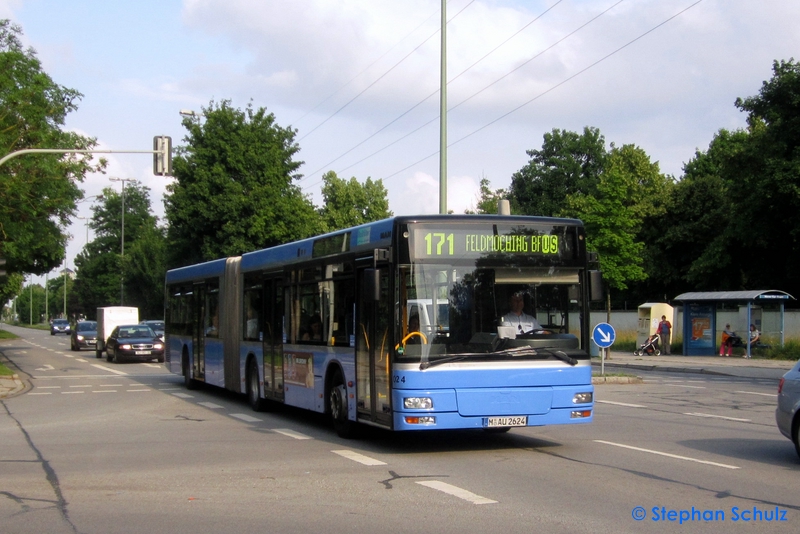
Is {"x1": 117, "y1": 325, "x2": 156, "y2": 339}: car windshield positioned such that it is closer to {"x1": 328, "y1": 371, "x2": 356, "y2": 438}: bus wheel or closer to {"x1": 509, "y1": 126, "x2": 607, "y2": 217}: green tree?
{"x1": 328, "y1": 371, "x2": 356, "y2": 438}: bus wheel

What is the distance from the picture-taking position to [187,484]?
9.39m

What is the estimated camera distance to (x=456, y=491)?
8.75 m

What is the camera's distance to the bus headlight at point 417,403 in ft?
35.2

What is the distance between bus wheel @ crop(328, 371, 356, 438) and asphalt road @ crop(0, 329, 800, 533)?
199mm

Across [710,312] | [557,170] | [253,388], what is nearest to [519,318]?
[253,388]

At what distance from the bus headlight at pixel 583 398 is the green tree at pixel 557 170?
2610 inches

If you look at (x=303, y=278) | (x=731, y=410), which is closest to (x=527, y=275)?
(x=303, y=278)

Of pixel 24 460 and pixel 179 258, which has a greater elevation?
pixel 179 258

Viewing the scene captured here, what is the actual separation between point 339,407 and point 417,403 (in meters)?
2.49

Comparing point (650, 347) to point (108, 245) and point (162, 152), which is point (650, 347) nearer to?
point (162, 152)

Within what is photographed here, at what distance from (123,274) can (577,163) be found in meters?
39.5

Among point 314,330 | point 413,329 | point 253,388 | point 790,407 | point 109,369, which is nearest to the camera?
point 790,407

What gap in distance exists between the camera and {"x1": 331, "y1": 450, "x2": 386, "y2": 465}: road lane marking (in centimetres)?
1071

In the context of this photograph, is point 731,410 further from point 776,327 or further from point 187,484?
point 776,327
